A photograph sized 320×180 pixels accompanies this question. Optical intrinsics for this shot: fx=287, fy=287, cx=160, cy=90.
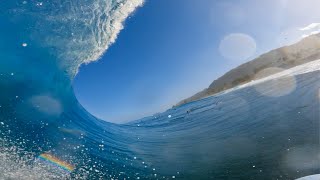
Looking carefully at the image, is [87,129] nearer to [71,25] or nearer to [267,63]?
[71,25]

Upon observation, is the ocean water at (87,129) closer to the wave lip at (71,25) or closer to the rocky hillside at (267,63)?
the wave lip at (71,25)

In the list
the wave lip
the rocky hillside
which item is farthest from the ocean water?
the rocky hillside

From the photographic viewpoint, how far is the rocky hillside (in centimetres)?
8888

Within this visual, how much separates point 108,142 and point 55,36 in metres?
5.51

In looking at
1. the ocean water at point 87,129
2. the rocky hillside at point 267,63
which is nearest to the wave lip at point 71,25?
the ocean water at point 87,129

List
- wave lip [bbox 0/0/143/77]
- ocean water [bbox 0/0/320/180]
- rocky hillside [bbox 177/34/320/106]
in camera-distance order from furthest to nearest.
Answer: rocky hillside [bbox 177/34/320/106] < wave lip [bbox 0/0/143/77] < ocean water [bbox 0/0/320/180]

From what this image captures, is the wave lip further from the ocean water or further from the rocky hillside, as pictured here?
the rocky hillside

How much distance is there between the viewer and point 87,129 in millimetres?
14648

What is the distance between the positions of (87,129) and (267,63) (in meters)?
103

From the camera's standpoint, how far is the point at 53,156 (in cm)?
993

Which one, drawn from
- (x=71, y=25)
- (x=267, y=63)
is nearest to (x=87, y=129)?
(x=71, y=25)

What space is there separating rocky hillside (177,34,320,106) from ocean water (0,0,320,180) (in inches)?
2821

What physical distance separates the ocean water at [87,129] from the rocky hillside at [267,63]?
71.6m

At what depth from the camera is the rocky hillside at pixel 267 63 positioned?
8888 cm
